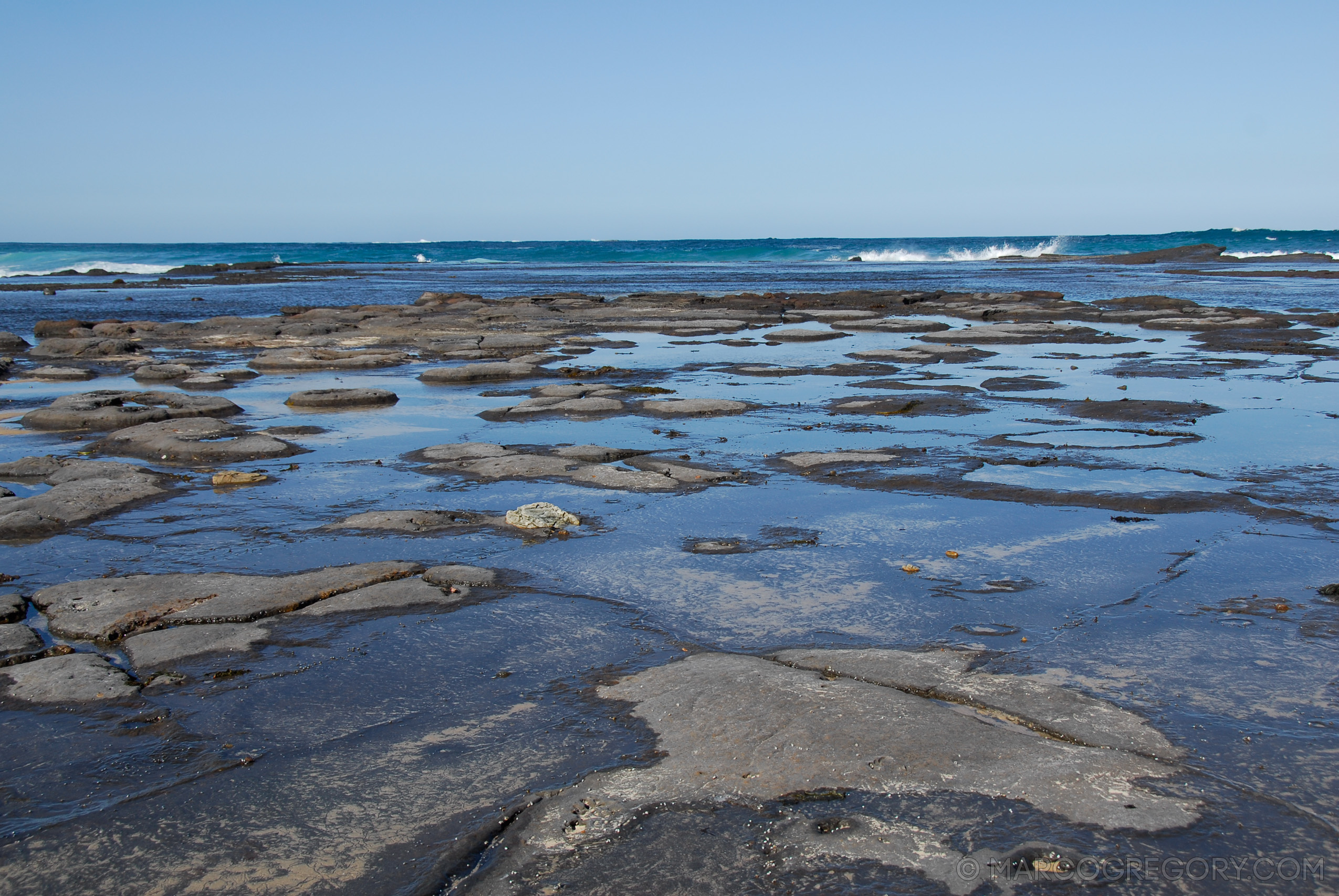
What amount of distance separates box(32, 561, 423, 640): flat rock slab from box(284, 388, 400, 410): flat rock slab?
599cm

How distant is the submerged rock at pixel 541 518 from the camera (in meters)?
5.68

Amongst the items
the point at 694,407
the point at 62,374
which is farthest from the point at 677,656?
the point at 62,374

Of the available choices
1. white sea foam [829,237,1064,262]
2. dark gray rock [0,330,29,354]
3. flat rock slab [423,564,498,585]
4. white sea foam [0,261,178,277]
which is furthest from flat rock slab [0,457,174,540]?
white sea foam [829,237,1064,262]

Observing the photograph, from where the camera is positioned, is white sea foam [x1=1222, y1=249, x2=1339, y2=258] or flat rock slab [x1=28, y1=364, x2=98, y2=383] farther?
white sea foam [x1=1222, y1=249, x2=1339, y2=258]

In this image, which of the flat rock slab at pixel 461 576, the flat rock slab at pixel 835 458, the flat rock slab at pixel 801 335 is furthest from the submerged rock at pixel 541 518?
the flat rock slab at pixel 801 335

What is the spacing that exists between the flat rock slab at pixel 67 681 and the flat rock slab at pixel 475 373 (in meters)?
8.85

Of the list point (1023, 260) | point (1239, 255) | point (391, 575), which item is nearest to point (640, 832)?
point (391, 575)

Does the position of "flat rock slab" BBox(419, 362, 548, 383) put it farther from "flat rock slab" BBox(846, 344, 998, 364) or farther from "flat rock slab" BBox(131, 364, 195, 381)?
"flat rock slab" BBox(846, 344, 998, 364)

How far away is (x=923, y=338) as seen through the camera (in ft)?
52.2

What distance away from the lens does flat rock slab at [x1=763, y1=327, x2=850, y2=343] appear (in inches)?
661

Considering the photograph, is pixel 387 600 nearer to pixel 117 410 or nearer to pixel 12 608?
pixel 12 608

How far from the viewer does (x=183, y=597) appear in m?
4.50

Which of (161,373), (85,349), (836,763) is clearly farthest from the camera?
(85,349)

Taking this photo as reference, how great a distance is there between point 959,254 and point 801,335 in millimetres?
65253
